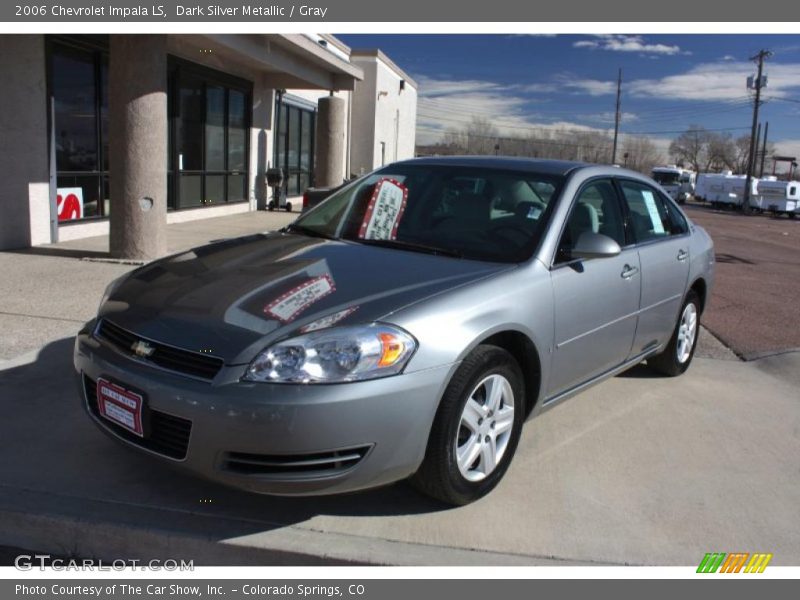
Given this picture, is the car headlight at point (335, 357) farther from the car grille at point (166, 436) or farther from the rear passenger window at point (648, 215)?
the rear passenger window at point (648, 215)

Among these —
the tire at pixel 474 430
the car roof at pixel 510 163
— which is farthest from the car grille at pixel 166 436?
the car roof at pixel 510 163

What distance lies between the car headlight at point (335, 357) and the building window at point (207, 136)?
457 inches

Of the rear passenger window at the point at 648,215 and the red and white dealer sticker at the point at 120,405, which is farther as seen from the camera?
the rear passenger window at the point at 648,215

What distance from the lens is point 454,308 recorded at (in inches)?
124

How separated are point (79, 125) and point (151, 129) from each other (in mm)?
2349

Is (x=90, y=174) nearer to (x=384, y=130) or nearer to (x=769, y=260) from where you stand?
(x=769, y=260)

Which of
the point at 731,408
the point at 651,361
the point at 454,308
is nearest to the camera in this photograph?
the point at 454,308

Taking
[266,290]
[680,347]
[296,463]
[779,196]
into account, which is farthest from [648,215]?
[779,196]

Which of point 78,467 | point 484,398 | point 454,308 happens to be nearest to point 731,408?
point 484,398

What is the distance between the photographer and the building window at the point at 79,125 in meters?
9.95

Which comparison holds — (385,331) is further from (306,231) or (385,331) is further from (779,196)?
(779,196)

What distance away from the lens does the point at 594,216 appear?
14.6 feet

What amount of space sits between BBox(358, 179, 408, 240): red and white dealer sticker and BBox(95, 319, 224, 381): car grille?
1.48 metres

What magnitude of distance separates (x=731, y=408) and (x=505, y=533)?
8.73 feet
